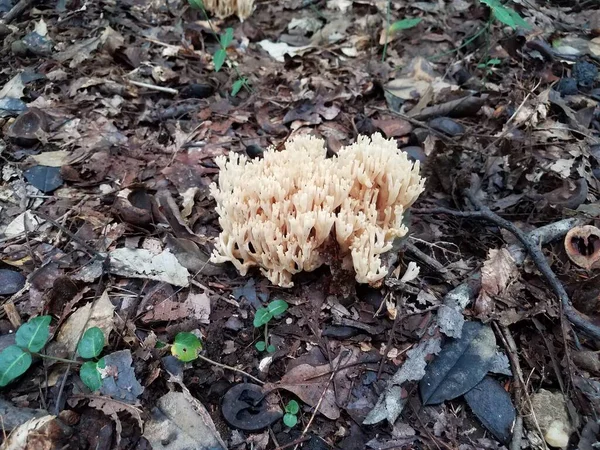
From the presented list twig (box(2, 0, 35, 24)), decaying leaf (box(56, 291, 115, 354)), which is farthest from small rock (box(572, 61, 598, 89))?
twig (box(2, 0, 35, 24))

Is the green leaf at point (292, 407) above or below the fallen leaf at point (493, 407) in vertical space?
above

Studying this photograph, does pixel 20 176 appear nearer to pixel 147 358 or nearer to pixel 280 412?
pixel 147 358

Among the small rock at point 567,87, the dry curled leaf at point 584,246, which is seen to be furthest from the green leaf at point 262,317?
the small rock at point 567,87

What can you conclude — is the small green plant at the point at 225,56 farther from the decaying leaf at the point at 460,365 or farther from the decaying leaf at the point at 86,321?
the decaying leaf at the point at 460,365

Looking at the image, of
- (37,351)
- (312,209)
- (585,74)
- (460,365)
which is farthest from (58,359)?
(585,74)

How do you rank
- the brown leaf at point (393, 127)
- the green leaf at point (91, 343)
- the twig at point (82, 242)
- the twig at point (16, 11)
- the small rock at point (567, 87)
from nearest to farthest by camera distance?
the green leaf at point (91, 343) < the twig at point (82, 242) < the brown leaf at point (393, 127) < the small rock at point (567, 87) < the twig at point (16, 11)

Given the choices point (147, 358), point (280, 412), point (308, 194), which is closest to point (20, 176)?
point (147, 358)

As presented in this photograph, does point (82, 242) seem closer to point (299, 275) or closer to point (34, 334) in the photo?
point (34, 334)

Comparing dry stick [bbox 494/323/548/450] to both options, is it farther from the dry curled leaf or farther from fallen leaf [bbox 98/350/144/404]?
fallen leaf [bbox 98/350/144/404]
